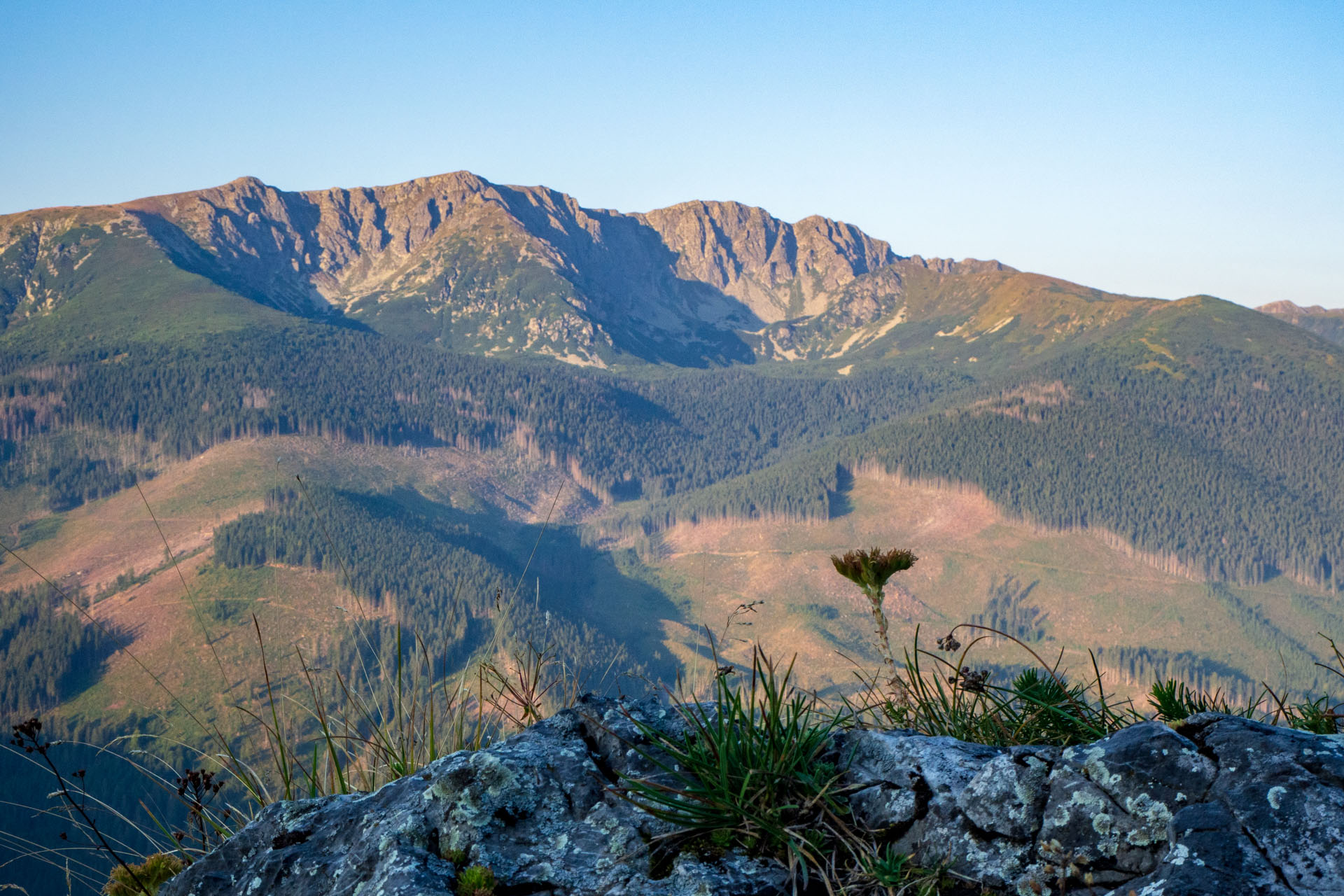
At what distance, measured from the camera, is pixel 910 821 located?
13.4ft

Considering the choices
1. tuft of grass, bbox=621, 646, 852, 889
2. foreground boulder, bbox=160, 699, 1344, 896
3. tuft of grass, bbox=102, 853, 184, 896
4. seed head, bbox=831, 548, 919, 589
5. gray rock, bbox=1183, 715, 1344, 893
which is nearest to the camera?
gray rock, bbox=1183, 715, 1344, 893

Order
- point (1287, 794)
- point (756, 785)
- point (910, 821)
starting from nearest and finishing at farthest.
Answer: point (1287, 794)
point (910, 821)
point (756, 785)

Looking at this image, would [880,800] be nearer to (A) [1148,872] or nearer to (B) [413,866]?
(A) [1148,872]

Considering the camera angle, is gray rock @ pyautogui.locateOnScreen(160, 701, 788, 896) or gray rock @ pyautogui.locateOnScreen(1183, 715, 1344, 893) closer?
gray rock @ pyautogui.locateOnScreen(1183, 715, 1344, 893)

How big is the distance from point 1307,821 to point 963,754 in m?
1.41

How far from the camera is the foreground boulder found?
10.6ft

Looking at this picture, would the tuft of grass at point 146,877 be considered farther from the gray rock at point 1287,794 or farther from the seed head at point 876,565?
the gray rock at point 1287,794

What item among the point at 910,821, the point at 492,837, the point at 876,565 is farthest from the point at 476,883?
the point at 876,565

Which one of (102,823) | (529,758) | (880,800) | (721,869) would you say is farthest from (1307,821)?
(102,823)

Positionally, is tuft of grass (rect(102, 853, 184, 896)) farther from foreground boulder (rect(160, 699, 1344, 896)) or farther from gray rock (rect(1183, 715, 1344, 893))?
gray rock (rect(1183, 715, 1344, 893))

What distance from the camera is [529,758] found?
4.64m

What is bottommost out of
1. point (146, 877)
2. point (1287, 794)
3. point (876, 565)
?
point (146, 877)

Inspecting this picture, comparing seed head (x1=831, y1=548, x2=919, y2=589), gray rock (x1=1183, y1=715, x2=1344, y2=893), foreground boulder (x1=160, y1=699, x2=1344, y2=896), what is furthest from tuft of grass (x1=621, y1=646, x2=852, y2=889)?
gray rock (x1=1183, y1=715, x2=1344, y2=893)

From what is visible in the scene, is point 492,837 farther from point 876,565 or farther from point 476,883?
point 876,565
